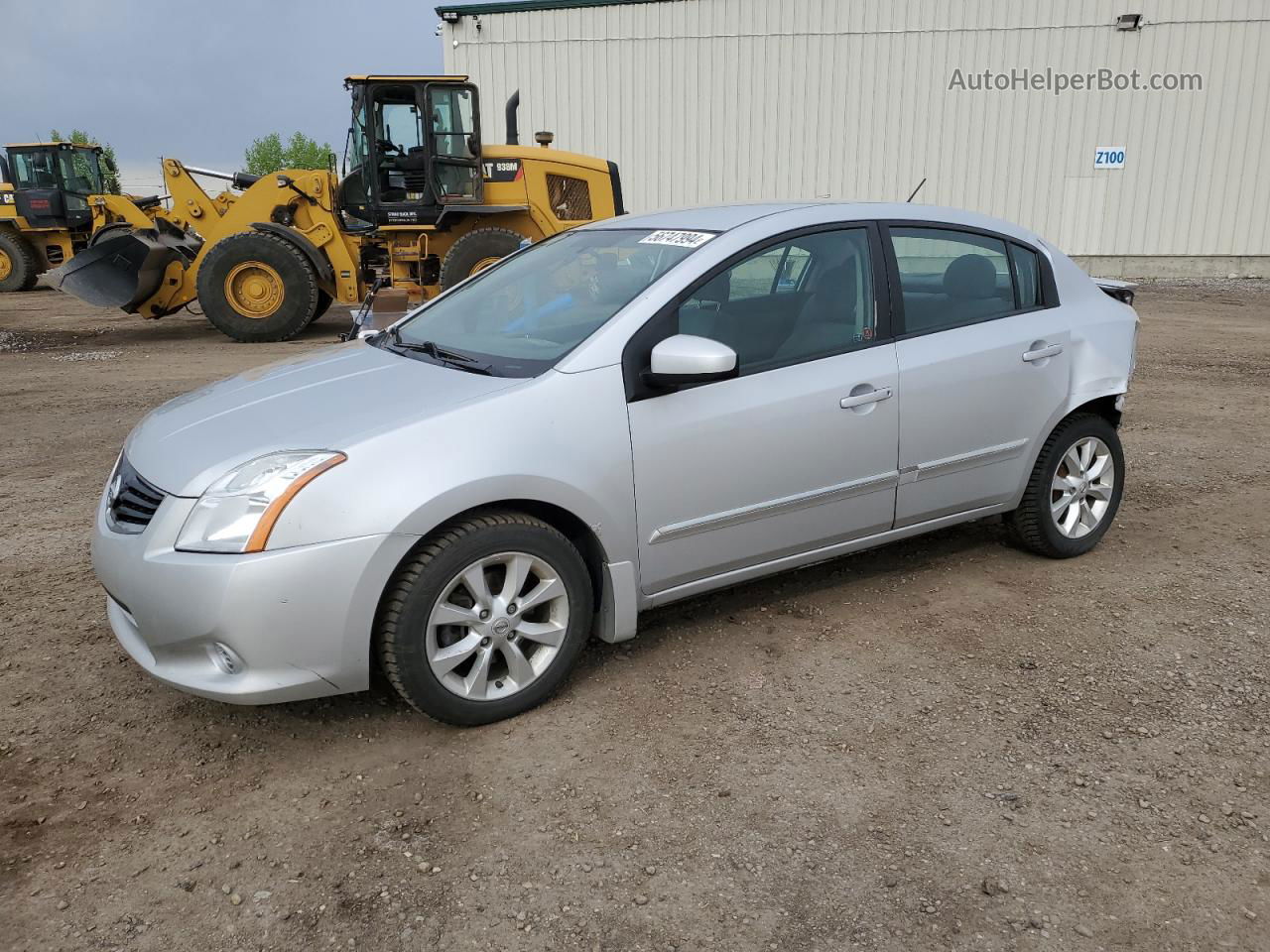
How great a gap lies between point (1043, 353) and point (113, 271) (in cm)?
1082

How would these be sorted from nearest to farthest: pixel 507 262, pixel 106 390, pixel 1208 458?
1. pixel 507 262
2. pixel 1208 458
3. pixel 106 390

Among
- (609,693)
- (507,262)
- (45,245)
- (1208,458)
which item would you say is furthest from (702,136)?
(609,693)

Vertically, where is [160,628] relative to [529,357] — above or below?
below

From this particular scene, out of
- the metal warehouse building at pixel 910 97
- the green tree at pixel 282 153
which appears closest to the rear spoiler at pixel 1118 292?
the metal warehouse building at pixel 910 97

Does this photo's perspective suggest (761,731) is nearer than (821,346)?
Yes

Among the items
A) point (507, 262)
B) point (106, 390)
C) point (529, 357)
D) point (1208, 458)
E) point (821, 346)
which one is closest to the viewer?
point (529, 357)

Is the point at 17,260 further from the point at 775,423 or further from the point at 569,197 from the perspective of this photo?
the point at 775,423

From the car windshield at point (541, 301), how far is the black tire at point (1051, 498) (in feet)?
6.03

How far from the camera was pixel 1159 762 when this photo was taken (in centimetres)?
295

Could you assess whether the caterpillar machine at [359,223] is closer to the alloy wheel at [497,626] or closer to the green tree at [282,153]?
the alloy wheel at [497,626]

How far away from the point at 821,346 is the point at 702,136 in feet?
56.2

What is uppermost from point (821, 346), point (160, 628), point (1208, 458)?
point (821, 346)

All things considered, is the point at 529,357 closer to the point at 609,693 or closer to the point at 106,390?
the point at 609,693

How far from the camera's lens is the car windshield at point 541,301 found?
3439 millimetres
